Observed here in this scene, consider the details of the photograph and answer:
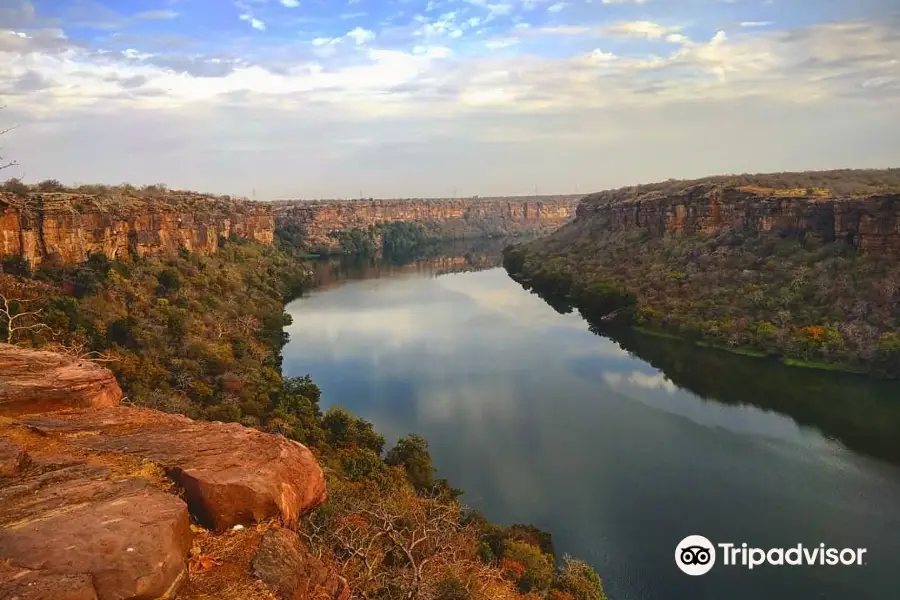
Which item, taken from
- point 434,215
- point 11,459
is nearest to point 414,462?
point 11,459

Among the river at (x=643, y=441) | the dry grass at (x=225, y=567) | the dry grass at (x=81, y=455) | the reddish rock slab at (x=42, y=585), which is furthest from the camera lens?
the river at (x=643, y=441)

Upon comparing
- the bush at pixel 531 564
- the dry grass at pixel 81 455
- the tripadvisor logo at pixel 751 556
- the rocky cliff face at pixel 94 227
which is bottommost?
the tripadvisor logo at pixel 751 556

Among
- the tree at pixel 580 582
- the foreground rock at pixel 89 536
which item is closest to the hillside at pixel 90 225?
the tree at pixel 580 582

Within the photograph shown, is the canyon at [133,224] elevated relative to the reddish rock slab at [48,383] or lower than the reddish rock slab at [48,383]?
elevated

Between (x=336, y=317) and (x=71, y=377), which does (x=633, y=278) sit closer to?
(x=336, y=317)

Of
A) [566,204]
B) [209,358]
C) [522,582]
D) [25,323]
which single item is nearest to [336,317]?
[209,358]

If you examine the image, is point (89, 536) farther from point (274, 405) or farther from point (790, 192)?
point (790, 192)

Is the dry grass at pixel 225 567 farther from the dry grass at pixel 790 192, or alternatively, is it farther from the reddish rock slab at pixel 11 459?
the dry grass at pixel 790 192
